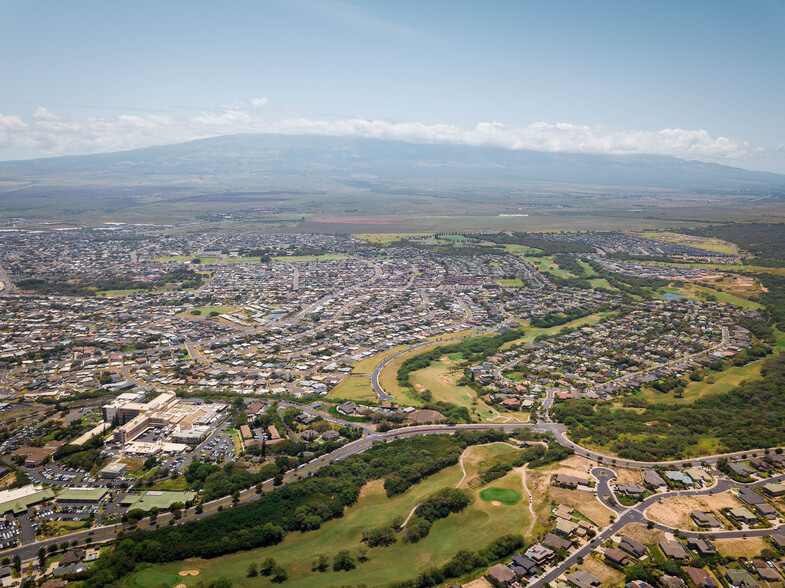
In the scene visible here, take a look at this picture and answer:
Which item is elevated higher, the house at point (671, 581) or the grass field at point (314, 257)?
the house at point (671, 581)

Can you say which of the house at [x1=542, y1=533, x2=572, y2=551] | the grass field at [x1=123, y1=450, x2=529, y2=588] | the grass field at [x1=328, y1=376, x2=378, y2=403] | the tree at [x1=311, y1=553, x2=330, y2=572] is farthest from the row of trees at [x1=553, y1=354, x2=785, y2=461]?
the tree at [x1=311, y1=553, x2=330, y2=572]

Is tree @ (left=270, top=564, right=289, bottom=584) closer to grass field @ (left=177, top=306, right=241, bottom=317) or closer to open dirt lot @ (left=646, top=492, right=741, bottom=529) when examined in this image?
open dirt lot @ (left=646, top=492, right=741, bottom=529)

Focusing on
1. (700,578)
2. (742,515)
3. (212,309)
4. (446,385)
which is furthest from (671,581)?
(212,309)

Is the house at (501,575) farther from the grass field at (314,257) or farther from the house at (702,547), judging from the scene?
the grass field at (314,257)

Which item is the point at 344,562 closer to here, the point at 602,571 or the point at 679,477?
the point at 602,571

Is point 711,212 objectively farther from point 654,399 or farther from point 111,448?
point 111,448

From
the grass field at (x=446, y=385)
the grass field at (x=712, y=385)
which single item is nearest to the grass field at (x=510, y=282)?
the grass field at (x=446, y=385)
